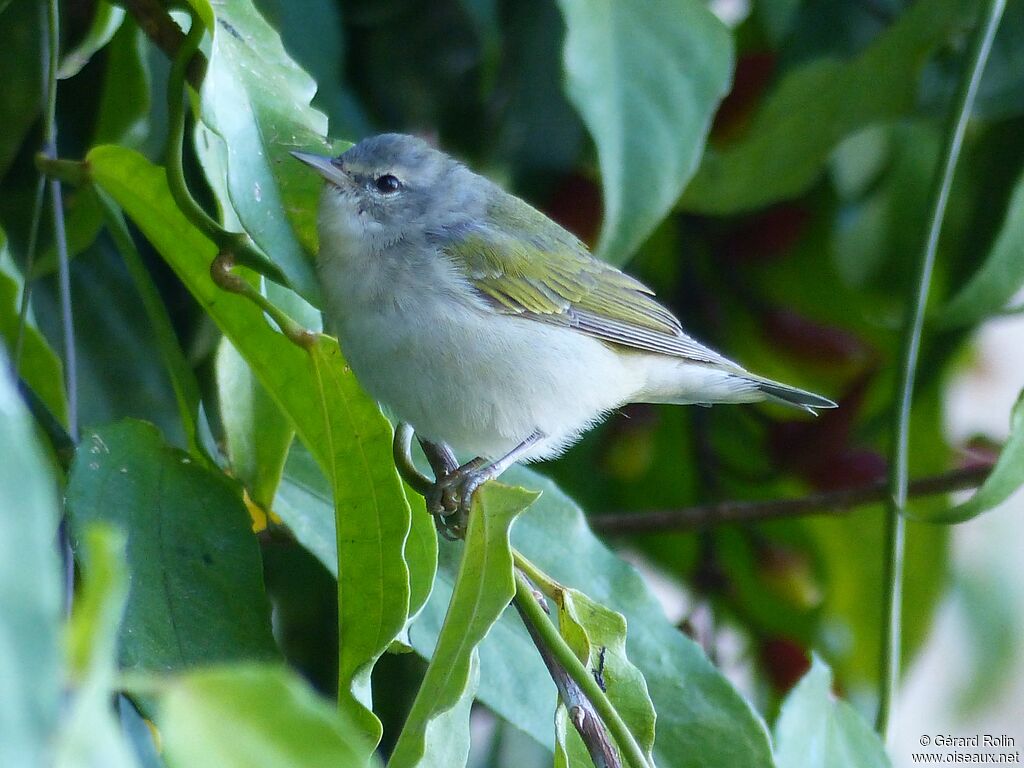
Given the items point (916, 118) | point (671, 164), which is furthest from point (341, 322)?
point (916, 118)

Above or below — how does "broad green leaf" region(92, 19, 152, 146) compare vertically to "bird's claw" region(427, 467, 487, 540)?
above

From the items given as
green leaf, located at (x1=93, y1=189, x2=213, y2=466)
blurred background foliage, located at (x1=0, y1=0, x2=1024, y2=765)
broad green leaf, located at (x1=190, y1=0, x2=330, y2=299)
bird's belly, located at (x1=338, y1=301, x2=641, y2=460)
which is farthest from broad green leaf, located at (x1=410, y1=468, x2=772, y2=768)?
blurred background foliage, located at (x1=0, y1=0, x2=1024, y2=765)

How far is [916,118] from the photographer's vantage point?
2508 millimetres

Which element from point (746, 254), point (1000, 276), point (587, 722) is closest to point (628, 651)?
point (587, 722)

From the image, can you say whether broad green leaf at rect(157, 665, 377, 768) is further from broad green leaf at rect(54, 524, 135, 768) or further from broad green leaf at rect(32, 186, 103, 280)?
broad green leaf at rect(32, 186, 103, 280)

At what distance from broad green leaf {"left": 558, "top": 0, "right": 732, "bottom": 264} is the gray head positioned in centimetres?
36

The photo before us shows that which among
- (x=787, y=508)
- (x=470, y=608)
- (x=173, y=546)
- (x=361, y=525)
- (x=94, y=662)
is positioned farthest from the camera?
(x=787, y=508)

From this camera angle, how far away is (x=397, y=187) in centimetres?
196

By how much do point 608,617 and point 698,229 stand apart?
164 centimetres

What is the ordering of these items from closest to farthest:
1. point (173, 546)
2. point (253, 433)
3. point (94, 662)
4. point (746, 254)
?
point (94, 662) → point (173, 546) → point (253, 433) → point (746, 254)

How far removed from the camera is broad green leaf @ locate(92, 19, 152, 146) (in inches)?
64.1

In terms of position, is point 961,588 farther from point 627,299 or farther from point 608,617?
point 608,617

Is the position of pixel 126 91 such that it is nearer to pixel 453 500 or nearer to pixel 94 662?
pixel 453 500

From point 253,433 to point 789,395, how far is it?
39.2 inches
